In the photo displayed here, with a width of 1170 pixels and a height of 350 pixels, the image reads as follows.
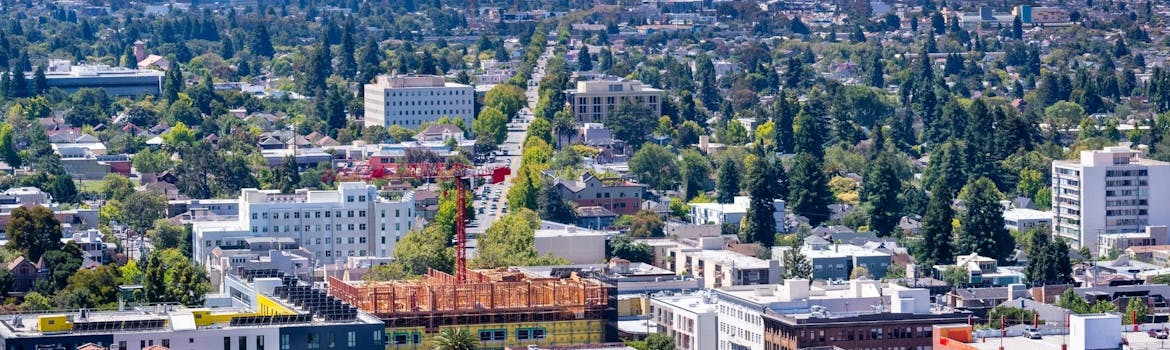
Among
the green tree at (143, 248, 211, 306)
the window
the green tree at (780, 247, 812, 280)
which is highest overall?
the window

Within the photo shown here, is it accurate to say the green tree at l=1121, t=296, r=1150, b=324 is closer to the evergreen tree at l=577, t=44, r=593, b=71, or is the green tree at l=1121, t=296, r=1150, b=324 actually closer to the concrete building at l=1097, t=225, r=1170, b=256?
the concrete building at l=1097, t=225, r=1170, b=256

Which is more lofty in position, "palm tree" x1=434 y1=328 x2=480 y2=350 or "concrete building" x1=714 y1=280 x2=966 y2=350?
"palm tree" x1=434 y1=328 x2=480 y2=350

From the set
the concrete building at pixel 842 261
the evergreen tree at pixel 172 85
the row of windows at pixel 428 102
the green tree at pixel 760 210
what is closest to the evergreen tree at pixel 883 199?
the green tree at pixel 760 210

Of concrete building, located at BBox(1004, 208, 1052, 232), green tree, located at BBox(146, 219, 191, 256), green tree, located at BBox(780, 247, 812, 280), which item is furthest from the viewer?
concrete building, located at BBox(1004, 208, 1052, 232)

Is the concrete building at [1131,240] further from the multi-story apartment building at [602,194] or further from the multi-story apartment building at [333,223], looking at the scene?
the multi-story apartment building at [333,223]

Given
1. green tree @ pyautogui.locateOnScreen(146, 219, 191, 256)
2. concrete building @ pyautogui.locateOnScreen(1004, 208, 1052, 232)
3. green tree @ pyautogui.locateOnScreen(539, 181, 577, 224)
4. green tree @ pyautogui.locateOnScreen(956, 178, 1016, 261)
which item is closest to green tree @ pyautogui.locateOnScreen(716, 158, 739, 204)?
green tree @ pyautogui.locateOnScreen(539, 181, 577, 224)

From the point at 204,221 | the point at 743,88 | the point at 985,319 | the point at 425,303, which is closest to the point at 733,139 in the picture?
the point at 743,88

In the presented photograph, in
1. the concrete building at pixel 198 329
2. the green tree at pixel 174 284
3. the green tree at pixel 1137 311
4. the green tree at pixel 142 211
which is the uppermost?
the concrete building at pixel 198 329

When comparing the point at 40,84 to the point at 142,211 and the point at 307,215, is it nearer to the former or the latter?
the point at 142,211
